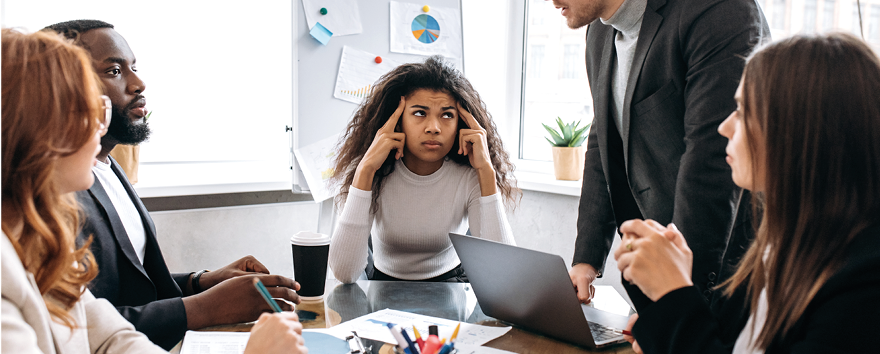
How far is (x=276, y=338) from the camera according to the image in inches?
30.2

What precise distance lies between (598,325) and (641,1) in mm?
758

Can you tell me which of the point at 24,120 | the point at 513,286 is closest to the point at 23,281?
the point at 24,120

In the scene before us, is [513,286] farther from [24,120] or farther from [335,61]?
[335,61]

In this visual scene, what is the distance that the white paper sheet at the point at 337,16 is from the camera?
236cm

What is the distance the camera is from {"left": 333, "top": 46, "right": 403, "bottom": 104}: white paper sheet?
2455mm

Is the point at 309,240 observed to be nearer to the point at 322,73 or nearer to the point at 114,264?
the point at 114,264

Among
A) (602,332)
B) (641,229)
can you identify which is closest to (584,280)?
(602,332)

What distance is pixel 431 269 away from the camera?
5.68 ft

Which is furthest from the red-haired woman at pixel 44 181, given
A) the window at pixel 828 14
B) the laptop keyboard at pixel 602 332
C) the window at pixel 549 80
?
the window at pixel 549 80

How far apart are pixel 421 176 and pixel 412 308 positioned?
26.6 inches

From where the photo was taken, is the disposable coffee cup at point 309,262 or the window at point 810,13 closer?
the disposable coffee cup at point 309,262

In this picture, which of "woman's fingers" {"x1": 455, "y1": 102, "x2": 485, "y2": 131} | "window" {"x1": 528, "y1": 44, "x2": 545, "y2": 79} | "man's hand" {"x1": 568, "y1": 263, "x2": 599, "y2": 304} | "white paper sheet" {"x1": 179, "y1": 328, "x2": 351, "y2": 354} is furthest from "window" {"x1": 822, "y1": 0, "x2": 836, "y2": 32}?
"white paper sheet" {"x1": 179, "y1": 328, "x2": 351, "y2": 354}

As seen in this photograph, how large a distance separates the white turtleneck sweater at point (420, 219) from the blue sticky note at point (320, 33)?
0.80 meters

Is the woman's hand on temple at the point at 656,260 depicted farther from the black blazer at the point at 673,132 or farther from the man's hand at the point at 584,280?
the man's hand at the point at 584,280
